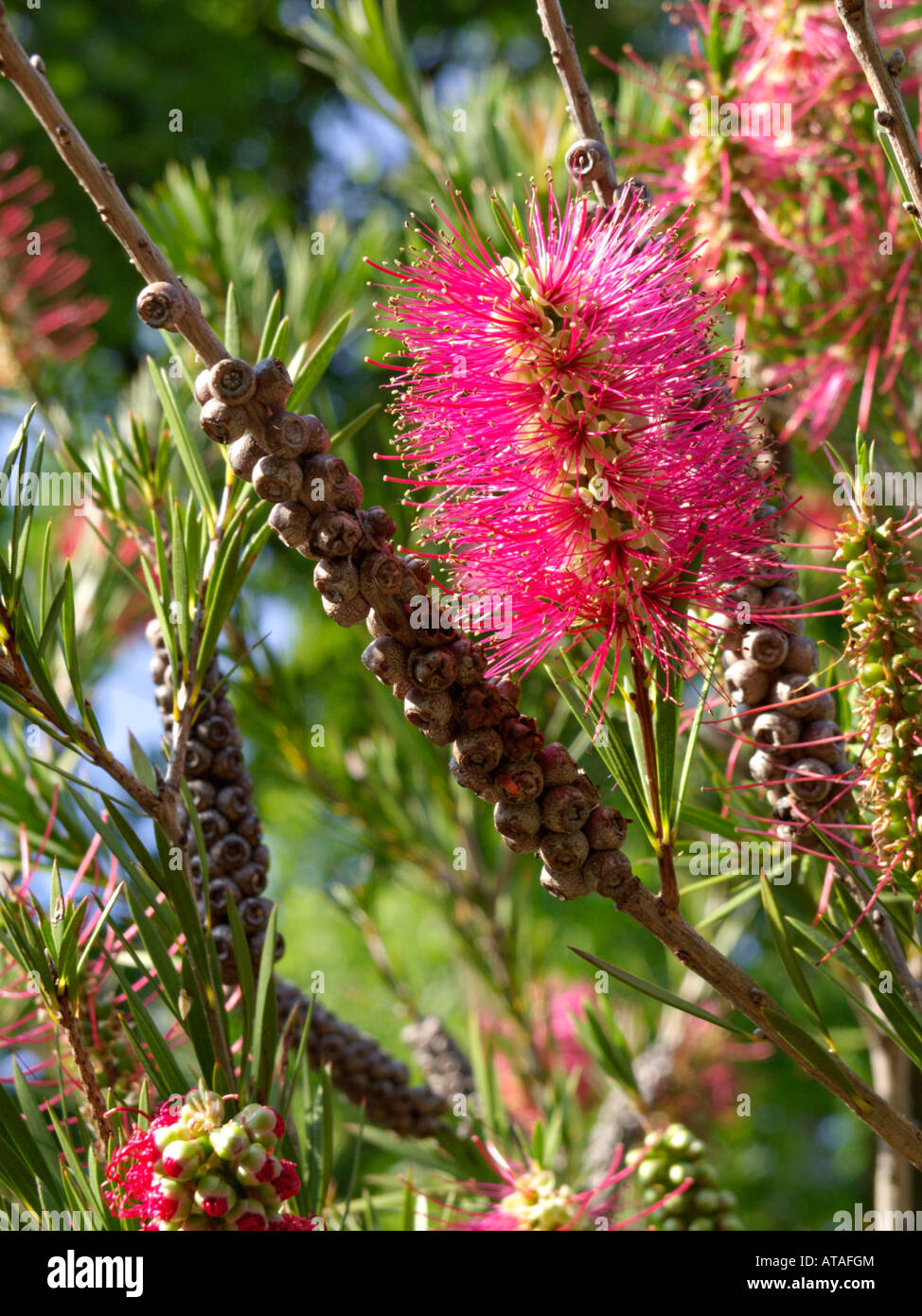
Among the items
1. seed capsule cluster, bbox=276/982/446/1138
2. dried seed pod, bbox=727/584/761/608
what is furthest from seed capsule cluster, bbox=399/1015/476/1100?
dried seed pod, bbox=727/584/761/608

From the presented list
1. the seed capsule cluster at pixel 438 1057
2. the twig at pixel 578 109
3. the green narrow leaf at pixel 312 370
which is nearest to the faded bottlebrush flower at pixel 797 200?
the twig at pixel 578 109

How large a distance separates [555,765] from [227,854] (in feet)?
0.69

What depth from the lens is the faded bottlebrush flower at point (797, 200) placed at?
0.92 m

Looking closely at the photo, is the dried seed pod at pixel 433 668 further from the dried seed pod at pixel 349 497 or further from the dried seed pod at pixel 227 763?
the dried seed pod at pixel 227 763

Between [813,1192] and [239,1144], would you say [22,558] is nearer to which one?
[239,1144]

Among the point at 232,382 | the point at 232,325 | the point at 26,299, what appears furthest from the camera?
the point at 26,299

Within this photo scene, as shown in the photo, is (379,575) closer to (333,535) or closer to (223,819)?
(333,535)

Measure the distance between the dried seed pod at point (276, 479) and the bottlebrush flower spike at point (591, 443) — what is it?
102 millimetres

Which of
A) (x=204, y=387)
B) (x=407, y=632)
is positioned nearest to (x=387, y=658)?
(x=407, y=632)

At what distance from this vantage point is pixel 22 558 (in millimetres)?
465

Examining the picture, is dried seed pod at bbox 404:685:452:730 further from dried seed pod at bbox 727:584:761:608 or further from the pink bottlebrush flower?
the pink bottlebrush flower

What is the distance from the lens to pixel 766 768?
1.71ft

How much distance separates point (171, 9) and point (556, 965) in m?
2.70

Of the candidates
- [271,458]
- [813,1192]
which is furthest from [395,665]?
[813,1192]
